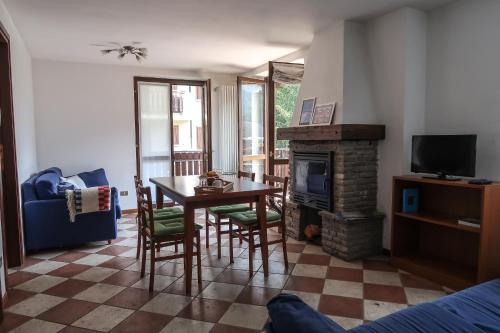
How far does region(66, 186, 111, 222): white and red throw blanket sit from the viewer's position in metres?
3.72

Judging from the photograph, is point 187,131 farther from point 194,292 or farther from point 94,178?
point 194,292

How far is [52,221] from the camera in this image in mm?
3715

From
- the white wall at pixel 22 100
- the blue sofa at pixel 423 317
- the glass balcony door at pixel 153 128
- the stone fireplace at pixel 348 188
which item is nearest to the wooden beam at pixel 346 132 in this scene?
the stone fireplace at pixel 348 188

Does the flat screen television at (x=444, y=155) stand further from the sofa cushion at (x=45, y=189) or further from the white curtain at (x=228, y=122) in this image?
the sofa cushion at (x=45, y=189)

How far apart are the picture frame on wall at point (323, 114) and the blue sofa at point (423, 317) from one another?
6.85ft

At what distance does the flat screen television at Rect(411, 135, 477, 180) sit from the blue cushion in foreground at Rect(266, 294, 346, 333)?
7.23ft

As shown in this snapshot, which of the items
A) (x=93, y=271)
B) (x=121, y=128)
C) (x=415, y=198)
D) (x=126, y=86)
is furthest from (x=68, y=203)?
(x=415, y=198)

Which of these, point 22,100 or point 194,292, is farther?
point 22,100

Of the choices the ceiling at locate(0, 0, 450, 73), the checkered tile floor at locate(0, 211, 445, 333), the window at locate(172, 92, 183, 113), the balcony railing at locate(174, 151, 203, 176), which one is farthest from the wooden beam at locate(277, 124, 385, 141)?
the window at locate(172, 92, 183, 113)

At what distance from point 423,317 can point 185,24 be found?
3277mm

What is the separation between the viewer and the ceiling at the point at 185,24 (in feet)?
10.1

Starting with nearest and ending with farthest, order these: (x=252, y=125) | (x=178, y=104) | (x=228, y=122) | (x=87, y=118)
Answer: (x=87, y=118), (x=252, y=125), (x=228, y=122), (x=178, y=104)

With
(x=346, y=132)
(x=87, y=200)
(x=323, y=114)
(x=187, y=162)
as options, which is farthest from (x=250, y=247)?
(x=187, y=162)

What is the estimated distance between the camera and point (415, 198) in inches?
126
